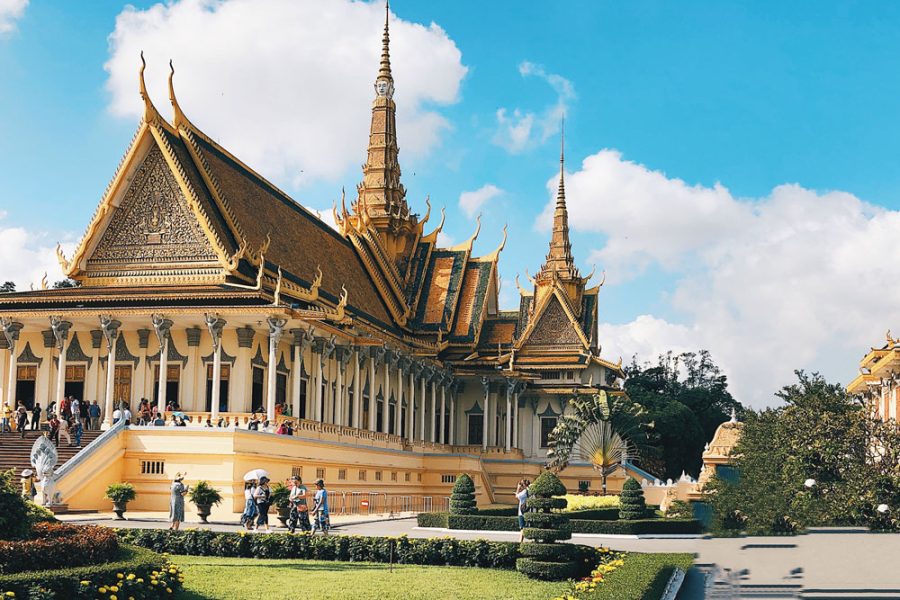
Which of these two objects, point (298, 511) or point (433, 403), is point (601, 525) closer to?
point (298, 511)

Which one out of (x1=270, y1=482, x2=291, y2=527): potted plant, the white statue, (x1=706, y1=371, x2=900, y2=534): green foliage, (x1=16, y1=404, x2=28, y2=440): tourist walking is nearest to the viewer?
(x1=706, y1=371, x2=900, y2=534): green foliage

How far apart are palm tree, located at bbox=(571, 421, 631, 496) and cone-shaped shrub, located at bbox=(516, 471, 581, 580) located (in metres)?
30.4

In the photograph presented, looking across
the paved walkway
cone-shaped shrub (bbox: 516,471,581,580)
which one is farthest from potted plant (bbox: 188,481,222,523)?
the paved walkway

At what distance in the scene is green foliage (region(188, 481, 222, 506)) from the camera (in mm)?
24734

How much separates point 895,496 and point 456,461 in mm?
28322

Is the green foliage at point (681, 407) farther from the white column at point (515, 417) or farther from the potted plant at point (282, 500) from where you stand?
the potted plant at point (282, 500)

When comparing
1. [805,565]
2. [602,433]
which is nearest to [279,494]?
[805,565]

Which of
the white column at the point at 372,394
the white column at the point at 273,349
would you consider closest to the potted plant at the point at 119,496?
the white column at the point at 273,349

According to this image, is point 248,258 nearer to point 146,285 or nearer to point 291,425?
point 146,285

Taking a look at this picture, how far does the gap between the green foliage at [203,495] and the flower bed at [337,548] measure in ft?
22.5

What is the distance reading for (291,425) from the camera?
31234 mm

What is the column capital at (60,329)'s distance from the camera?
33.0m

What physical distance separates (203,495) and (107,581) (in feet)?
43.9

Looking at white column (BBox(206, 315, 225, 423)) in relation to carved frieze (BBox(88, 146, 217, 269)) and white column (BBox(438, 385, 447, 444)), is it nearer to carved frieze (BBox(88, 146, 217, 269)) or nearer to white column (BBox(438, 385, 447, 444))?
carved frieze (BBox(88, 146, 217, 269))
